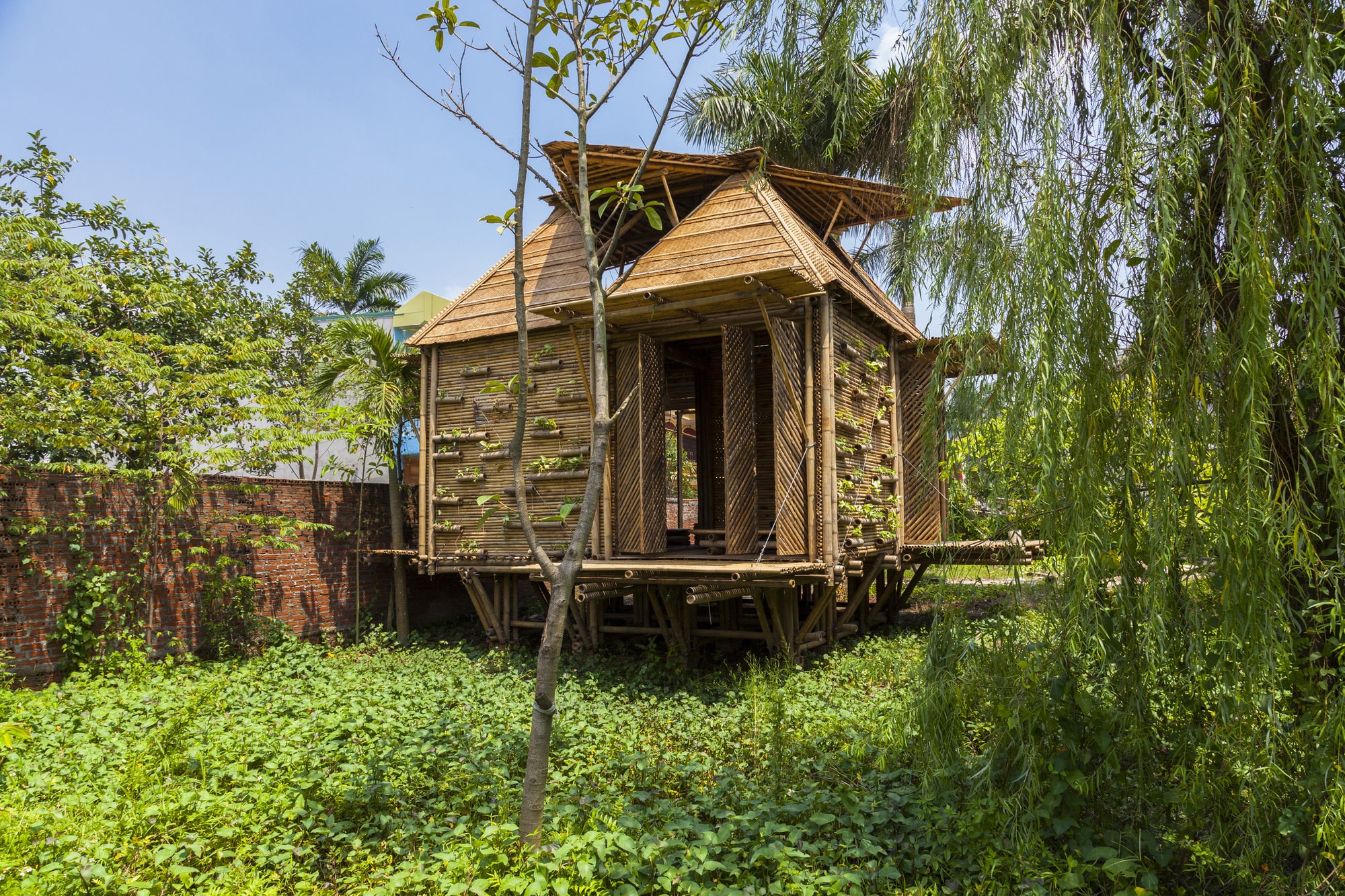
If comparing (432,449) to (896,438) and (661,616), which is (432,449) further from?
(896,438)

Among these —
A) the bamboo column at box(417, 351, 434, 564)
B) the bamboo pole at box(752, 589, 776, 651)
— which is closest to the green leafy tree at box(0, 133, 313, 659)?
the bamboo column at box(417, 351, 434, 564)

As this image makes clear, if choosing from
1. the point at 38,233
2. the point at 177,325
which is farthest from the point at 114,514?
the point at 177,325

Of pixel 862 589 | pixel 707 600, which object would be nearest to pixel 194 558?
pixel 707 600

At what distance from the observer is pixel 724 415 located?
9430 mm

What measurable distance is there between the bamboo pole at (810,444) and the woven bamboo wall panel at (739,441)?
0.80 metres

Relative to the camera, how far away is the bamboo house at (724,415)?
27.3 feet

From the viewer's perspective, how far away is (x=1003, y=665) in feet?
13.2

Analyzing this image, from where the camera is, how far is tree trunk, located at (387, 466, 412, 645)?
11609 mm

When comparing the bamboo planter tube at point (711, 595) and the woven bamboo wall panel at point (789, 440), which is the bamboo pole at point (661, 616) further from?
the woven bamboo wall panel at point (789, 440)

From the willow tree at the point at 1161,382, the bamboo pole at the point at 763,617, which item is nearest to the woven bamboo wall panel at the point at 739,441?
the bamboo pole at the point at 763,617

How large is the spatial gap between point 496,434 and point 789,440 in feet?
13.2

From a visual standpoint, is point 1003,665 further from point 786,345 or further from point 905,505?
point 905,505

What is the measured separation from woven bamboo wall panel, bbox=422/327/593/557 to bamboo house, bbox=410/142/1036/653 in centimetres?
3

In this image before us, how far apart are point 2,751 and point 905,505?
32.2ft
